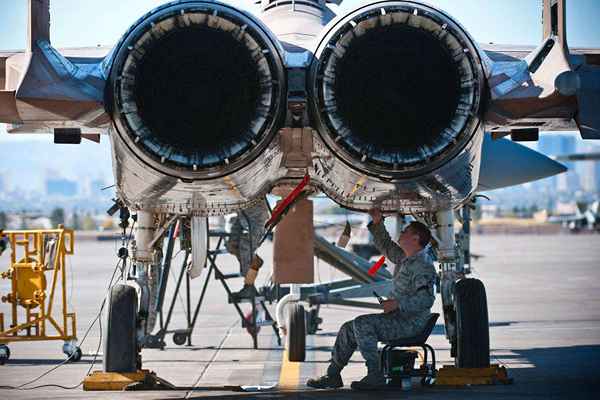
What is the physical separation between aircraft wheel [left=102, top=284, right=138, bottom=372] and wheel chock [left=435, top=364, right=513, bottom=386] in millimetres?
2353

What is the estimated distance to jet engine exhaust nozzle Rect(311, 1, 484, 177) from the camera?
7.21 m

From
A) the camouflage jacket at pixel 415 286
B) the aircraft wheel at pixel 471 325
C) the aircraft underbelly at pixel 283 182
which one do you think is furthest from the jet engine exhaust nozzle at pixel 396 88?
the aircraft wheel at pixel 471 325

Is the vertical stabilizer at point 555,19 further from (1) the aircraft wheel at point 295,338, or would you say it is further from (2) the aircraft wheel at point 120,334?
(1) the aircraft wheel at point 295,338

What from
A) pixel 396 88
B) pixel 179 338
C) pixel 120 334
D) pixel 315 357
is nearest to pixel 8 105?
pixel 120 334

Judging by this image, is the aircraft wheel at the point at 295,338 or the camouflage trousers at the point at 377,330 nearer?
the camouflage trousers at the point at 377,330

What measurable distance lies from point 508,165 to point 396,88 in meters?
4.99

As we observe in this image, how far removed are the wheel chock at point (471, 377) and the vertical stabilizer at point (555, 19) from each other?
8.72ft

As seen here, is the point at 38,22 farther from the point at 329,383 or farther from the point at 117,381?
the point at 329,383

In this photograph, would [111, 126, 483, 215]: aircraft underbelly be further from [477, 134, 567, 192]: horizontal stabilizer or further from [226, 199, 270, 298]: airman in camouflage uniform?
[226, 199, 270, 298]: airman in camouflage uniform

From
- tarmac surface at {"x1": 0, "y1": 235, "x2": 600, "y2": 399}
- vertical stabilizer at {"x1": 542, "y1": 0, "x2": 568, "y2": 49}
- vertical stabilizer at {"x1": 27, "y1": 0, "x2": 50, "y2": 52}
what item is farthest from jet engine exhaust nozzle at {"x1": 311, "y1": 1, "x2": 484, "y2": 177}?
tarmac surface at {"x1": 0, "y1": 235, "x2": 600, "y2": 399}

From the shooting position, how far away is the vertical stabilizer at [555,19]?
24.6 feet

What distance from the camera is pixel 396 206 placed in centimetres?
914

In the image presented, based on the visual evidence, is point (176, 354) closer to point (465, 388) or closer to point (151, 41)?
point (465, 388)

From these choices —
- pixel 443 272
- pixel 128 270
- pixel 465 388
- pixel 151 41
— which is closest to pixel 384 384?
pixel 465 388
